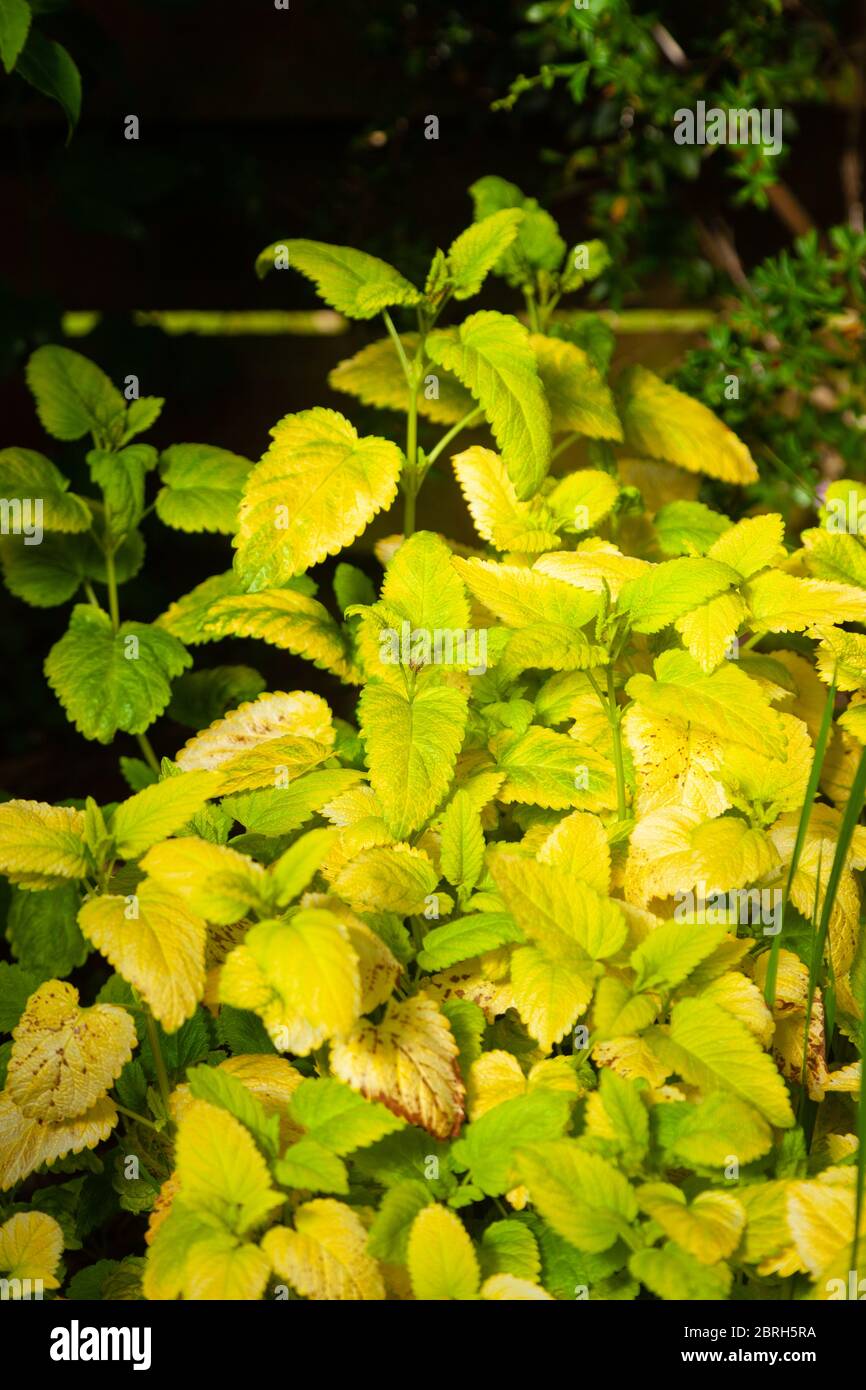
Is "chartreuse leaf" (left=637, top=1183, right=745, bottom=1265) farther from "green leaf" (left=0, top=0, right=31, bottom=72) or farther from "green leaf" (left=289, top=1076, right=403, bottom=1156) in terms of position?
"green leaf" (left=0, top=0, right=31, bottom=72)

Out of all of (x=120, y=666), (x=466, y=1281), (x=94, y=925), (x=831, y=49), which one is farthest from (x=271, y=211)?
(x=466, y=1281)

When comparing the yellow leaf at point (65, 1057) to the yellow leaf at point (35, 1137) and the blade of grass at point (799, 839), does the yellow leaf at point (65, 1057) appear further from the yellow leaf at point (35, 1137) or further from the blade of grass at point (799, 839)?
the blade of grass at point (799, 839)

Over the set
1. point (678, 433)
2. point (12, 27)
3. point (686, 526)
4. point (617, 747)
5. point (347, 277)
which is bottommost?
Result: point (617, 747)

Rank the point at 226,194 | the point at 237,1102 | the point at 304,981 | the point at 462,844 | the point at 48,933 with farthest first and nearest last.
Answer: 1. the point at 226,194
2. the point at 48,933
3. the point at 462,844
4. the point at 237,1102
5. the point at 304,981

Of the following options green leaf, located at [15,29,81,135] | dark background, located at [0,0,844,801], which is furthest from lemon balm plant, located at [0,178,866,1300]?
dark background, located at [0,0,844,801]

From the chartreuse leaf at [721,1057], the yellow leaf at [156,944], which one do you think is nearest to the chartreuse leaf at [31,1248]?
the yellow leaf at [156,944]

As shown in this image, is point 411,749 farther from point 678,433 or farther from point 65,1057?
point 678,433

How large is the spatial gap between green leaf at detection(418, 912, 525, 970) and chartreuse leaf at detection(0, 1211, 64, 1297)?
12.5 inches

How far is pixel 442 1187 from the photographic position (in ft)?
2.72

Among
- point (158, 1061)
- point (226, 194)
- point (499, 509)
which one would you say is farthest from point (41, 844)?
point (226, 194)

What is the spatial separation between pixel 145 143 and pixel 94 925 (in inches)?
72.8

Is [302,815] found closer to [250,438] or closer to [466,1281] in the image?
[466,1281]

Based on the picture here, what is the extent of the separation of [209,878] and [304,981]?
11 centimetres

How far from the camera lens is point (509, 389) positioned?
3.41 ft
